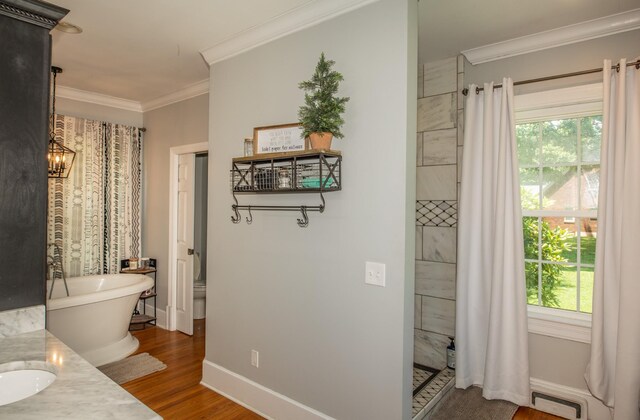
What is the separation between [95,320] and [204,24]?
2.72m

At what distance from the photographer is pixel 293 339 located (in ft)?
8.05

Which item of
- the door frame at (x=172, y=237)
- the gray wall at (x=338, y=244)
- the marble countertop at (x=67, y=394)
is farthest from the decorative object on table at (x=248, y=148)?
the door frame at (x=172, y=237)

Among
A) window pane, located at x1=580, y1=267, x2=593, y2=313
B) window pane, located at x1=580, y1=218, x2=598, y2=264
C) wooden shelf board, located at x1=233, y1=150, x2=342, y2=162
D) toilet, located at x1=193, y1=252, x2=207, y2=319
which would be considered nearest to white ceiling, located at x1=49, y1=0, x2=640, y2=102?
wooden shelf board, located at x1=233, y1=150, x2=342, y2=162

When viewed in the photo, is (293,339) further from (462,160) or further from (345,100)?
(462,160)

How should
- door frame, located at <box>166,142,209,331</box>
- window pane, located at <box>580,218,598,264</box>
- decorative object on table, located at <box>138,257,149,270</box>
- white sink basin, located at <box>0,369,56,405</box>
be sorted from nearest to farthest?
white sink basin, located at <box>0,369,56,405</box> → window pane, located at <box>580,218,598,264</box> → door frame, located at <box>166,142,209,331</box> → decorative object on table, located at <box>138,257,149,270</box>

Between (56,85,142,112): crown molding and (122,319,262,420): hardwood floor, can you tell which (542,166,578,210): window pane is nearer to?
(122,319,262,420): hardwood floor

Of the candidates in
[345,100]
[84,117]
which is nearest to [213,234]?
[345,100]

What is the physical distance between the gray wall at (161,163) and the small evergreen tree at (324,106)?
227 cm

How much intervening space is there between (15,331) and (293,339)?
1456 mm

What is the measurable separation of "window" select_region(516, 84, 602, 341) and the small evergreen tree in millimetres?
1635

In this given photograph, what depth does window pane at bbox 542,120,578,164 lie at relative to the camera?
277 centimetres

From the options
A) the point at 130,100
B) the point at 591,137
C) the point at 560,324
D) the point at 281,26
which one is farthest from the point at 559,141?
the point at 130,100

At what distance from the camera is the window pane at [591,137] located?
267 cm

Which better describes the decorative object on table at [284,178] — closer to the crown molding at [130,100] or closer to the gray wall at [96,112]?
the crown molding at [130,100]
